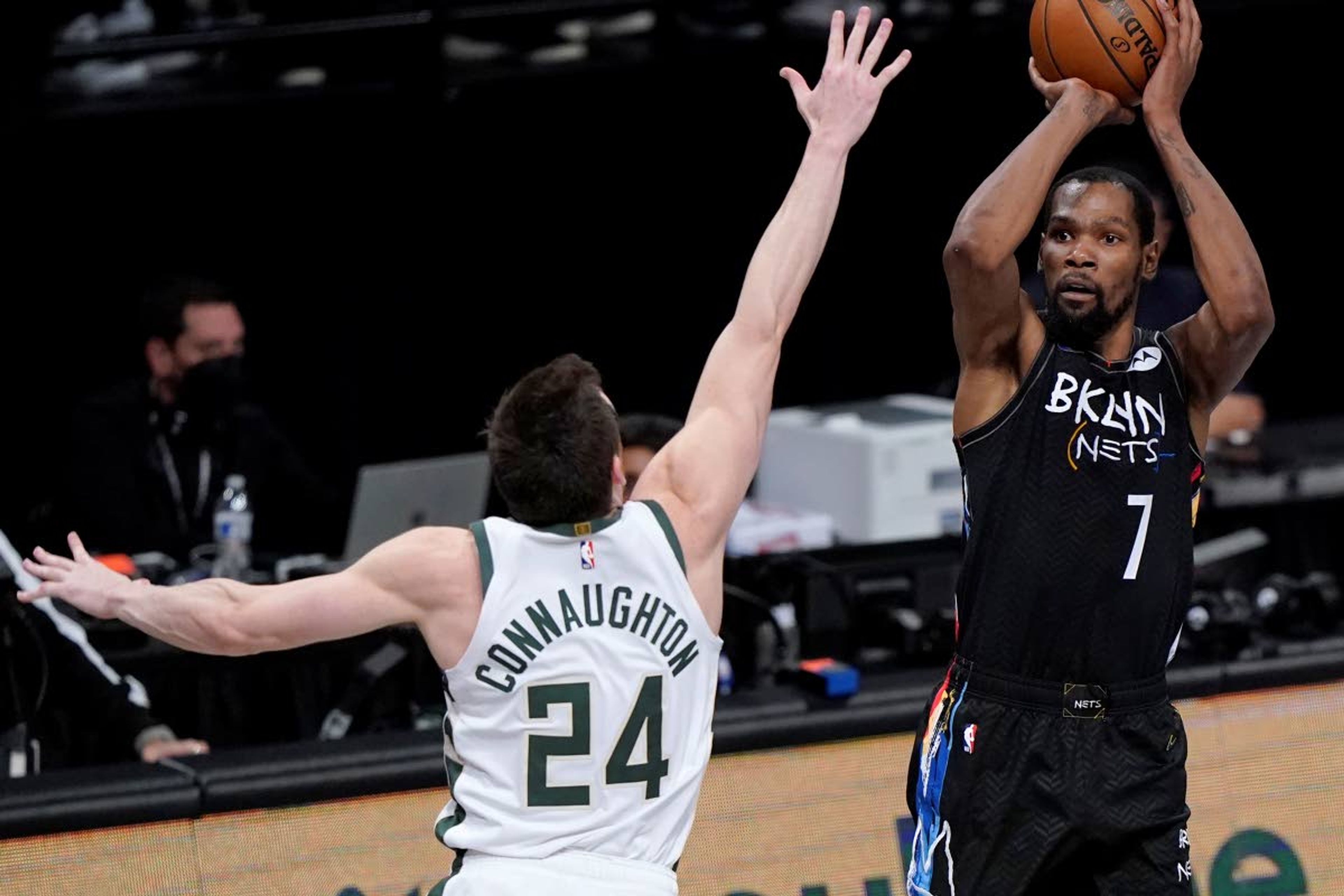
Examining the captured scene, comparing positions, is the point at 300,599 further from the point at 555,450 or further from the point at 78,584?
the point at 555,450

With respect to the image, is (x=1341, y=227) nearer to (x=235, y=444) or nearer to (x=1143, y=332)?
(x=235, y=444)

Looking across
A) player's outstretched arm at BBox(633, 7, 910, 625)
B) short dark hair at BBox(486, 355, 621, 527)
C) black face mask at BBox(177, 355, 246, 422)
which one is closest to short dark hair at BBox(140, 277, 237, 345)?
black face mask at BBox(177, 355, 246, 422)

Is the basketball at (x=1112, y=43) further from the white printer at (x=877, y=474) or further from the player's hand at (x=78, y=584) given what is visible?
the white printer at (x=877, y=474)

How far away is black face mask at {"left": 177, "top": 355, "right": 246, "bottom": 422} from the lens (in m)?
7.14

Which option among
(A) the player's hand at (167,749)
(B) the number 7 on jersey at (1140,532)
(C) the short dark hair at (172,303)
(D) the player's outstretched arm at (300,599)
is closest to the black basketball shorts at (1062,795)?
(B) the number 7 on jersey at (1140,532)

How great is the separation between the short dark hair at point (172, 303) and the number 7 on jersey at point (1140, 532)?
405cm

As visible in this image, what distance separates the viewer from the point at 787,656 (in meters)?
5.85

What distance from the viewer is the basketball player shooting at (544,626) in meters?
3.43

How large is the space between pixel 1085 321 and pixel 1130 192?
26 centimetres

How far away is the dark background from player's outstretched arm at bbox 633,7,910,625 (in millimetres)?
4721

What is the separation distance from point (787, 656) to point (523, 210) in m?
4.13

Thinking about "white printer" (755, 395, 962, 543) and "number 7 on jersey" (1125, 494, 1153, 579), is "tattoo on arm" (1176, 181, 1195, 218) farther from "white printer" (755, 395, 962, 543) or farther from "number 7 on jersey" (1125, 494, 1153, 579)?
"white printer" (755, 395, 962, 543)

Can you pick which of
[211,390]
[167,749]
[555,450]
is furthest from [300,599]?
[211,390]

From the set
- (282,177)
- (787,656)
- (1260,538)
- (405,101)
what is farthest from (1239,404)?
(282,177)
